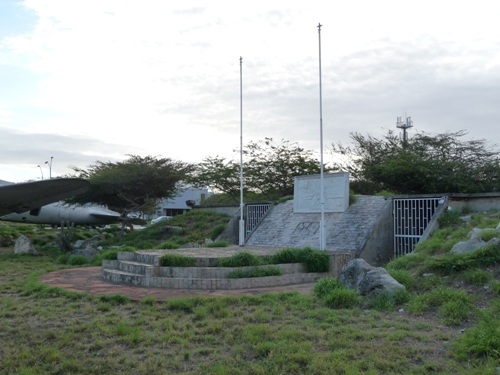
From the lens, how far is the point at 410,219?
16344mm

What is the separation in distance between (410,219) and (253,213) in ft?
25.3

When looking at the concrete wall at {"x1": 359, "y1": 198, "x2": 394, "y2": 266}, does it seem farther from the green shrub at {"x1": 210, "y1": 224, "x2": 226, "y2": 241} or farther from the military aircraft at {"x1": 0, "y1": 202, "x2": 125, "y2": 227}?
the military aircraft at {"x1": 0, "y1": 202, "x2": 125, "y2": 227}

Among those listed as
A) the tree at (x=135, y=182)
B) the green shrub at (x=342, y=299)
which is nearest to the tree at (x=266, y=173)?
the tree at (x=135, y=182)

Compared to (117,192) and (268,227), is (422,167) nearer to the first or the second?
(268,227)

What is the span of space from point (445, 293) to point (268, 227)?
39.5ft

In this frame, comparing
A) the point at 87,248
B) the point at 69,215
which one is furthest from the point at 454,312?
the point at 69,215

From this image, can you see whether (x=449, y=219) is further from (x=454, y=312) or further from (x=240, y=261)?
(x=454, y=312)

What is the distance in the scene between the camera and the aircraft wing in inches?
318

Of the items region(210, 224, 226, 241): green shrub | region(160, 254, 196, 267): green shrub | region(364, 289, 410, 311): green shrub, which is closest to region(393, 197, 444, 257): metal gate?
region(160, 254, 196, 267): green shrub

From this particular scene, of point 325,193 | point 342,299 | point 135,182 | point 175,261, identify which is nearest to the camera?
point 342,299

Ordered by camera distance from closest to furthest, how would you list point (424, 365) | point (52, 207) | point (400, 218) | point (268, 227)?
point (424, 365) → point (400, 218) → point (268, 227) → point (52, 207)

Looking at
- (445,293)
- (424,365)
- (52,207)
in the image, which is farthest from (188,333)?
(52,207)

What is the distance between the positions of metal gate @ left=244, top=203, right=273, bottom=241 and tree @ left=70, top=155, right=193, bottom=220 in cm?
548

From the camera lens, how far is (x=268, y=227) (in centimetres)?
2002
